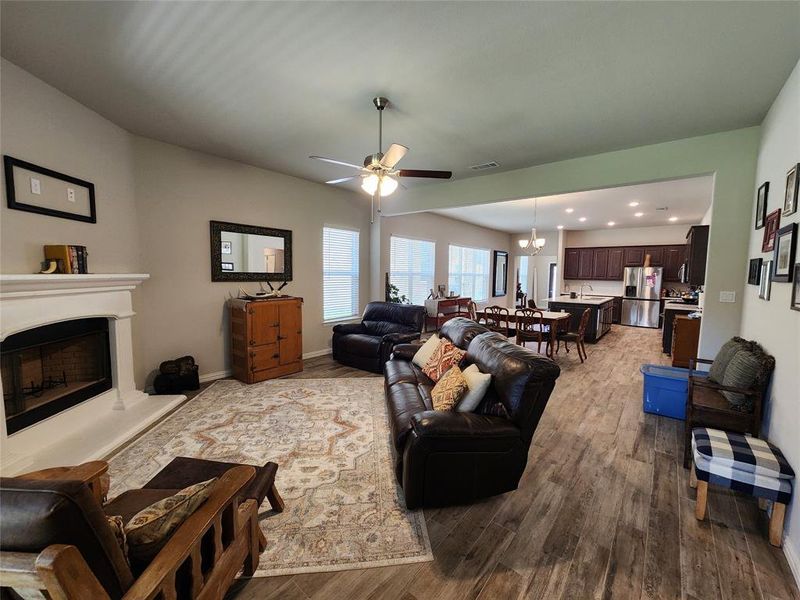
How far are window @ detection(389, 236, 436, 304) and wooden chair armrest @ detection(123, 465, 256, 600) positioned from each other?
572 cm

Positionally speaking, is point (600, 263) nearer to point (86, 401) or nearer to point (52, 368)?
point (86, 401)

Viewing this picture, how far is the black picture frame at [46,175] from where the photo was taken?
7.79 ft

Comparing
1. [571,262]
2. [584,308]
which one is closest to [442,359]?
[584,308]

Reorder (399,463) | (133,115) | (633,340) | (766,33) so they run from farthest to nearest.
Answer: (633,340)
(133,115)
(399,463)
(766,33)

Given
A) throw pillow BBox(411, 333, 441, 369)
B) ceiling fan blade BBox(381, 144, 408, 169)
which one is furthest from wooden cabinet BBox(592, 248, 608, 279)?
ceiling fan blade BBox(381, 144, 408, 169)

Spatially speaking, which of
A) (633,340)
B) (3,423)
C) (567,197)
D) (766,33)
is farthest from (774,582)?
(633,340)

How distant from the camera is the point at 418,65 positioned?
7.57 feet

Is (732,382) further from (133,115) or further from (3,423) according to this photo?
(133,115)

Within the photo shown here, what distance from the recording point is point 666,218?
7754 millimetres

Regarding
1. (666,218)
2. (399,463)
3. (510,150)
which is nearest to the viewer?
(399,463)

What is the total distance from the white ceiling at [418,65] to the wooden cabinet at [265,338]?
2.02 m

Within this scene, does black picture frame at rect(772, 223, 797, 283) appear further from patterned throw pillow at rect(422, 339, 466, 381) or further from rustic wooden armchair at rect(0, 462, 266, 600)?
rustic wooden armchair at rect(0, 462, 266, 600)

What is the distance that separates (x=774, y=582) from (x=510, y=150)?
3832 mm

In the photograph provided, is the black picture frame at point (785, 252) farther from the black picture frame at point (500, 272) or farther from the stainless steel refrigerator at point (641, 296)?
the black picture frame at point (500, 272)
